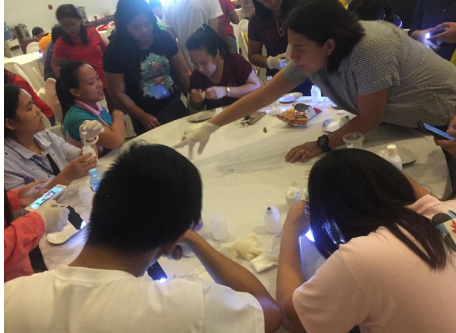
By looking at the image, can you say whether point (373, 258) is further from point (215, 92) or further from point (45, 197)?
point (215, 92)

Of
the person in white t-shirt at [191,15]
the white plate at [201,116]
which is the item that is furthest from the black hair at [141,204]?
the person in white t-shirt at [191,15]

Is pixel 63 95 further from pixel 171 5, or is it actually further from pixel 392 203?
pixel 392 203

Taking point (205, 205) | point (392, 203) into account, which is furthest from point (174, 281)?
point (205, 205)

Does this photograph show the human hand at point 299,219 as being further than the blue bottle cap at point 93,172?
No

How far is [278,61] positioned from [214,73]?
51cm

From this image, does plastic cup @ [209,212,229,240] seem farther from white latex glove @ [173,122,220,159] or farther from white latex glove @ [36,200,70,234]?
white latex glove @ [173,122,220,159]

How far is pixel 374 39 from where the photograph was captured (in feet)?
4.27

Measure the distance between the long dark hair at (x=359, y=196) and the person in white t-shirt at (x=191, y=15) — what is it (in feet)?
7.55

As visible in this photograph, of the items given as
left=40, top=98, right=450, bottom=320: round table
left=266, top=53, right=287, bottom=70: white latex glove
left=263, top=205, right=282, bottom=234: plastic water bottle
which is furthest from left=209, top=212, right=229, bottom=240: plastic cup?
left=266, top=53, right=287, bottom=70: white latex glove

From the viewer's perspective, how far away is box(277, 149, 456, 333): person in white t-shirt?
2.04 feet

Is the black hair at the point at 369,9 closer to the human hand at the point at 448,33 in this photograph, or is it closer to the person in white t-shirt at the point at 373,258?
the human hand at the point at 448,33

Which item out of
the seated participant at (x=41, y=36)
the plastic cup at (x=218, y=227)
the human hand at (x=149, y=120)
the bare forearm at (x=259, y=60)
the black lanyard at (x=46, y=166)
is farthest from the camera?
the seated participant at (x=41, y=36)

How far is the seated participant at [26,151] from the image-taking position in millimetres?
1467

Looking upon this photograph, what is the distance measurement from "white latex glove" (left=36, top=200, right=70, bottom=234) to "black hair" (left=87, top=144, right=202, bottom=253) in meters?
Result: 0.52
